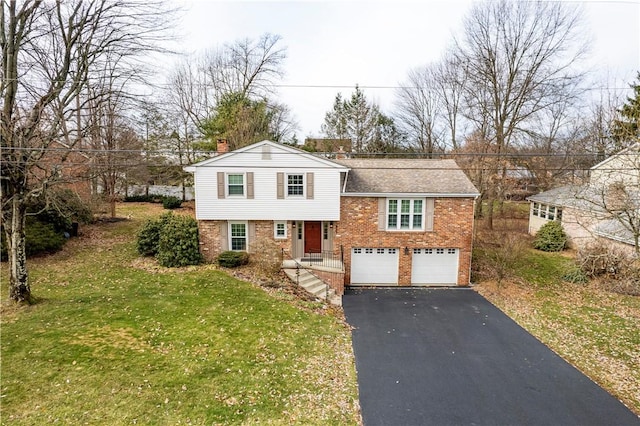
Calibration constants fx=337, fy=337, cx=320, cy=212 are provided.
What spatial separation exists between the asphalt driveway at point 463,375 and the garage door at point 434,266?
2989mm

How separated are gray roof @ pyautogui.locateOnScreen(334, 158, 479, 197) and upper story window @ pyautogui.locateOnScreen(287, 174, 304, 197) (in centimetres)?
209

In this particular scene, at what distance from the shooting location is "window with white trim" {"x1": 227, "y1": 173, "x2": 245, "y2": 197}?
50.8 feet

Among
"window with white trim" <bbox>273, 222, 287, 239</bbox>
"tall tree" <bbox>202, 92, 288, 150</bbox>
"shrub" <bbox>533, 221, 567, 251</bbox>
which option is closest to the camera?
"window with white trim" <bbox>273, 222, 287, 239</bbox>

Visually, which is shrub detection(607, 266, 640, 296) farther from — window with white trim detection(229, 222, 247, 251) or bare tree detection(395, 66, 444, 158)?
bare tree detection(395, 66, 444, 158)

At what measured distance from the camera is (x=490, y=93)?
1019 inches

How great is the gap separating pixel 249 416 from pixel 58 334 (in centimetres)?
623

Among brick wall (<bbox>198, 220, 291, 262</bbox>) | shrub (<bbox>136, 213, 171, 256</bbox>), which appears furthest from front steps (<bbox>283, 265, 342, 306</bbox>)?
shrub (<bbox>136, 213, 171, 256</bbox>)

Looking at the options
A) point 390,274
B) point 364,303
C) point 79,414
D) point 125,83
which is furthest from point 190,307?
point 390,274

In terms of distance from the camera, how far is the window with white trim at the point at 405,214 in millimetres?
15766

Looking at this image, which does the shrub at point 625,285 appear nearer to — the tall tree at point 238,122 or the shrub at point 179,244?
the shrub at point 179,244

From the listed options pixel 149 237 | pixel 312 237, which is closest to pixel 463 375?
pixel 312 237

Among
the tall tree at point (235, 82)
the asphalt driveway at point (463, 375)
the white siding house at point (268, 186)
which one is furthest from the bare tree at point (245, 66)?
the asphalt driveway at point (463, 375)

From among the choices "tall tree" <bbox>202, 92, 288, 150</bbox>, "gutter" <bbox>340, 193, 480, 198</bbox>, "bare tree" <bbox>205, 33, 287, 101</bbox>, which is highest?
"bare tree" <bbox>205, 33, 287, 101</bbox>

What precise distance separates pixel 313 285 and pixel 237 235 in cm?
464
